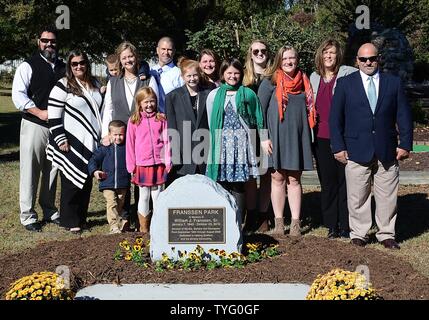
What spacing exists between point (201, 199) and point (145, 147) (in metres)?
1.14

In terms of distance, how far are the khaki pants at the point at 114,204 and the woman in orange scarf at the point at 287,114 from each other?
1.77 metres

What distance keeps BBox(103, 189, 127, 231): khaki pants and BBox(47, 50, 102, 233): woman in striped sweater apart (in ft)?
Result: 1.23

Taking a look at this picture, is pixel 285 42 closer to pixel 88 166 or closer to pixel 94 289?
pixel 88 166

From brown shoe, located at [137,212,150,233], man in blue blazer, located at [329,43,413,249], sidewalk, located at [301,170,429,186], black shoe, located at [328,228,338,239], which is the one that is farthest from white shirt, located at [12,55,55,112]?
sidewalk, located at [301,170,429,186]

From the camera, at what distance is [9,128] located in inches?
837

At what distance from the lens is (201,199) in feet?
20.6

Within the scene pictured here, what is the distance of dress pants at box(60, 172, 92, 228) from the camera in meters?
7.87

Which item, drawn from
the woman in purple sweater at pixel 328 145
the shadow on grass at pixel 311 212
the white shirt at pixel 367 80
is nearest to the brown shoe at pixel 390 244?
the woman in purple sweater at pixel 328 145

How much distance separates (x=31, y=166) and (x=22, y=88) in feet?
3.00

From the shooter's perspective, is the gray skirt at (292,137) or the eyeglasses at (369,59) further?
the gray skirt at (292,137)

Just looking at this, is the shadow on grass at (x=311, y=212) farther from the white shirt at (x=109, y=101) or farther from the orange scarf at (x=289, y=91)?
the white shirt at (x=109, y=101)

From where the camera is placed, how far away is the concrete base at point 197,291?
17.5 feet

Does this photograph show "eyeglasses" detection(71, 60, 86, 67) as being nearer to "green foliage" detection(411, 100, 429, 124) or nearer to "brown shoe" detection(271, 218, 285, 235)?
"brown shoe" detection(271, 218, 285, 235)
